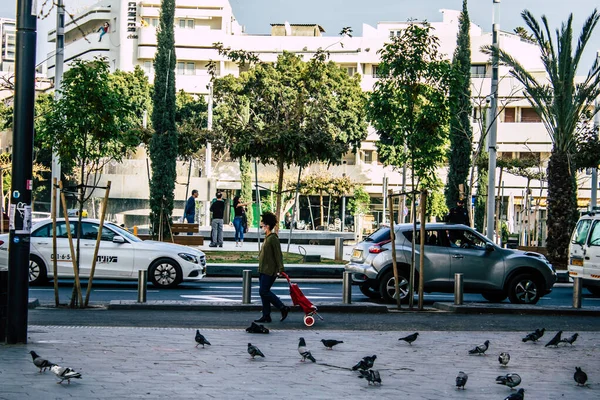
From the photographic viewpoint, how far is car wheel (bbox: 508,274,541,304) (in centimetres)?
1803

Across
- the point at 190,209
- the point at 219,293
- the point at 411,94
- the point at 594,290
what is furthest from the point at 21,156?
the point at 190,209

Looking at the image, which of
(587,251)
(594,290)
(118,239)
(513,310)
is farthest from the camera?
(594,290)

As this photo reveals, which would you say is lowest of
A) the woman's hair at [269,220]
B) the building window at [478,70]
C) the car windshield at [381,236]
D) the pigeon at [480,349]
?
the pigeon at [480,349]

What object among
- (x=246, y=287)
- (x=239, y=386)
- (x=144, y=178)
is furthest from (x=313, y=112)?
(x=239, y=386)

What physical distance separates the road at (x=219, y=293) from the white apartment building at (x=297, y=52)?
3736 cm

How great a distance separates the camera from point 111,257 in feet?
63.3

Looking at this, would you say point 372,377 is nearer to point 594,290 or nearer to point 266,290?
point 266,290

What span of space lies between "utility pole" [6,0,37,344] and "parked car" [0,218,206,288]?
9.22 m

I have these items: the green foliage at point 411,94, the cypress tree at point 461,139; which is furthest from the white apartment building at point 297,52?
the green foliage at point 411,94

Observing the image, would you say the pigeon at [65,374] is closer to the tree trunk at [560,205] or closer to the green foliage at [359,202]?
the tree trunk at [560,205]

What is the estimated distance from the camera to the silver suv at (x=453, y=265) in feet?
57.7

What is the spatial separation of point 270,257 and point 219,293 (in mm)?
5914

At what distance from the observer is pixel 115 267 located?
19.3m

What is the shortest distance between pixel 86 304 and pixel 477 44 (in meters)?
55.9
